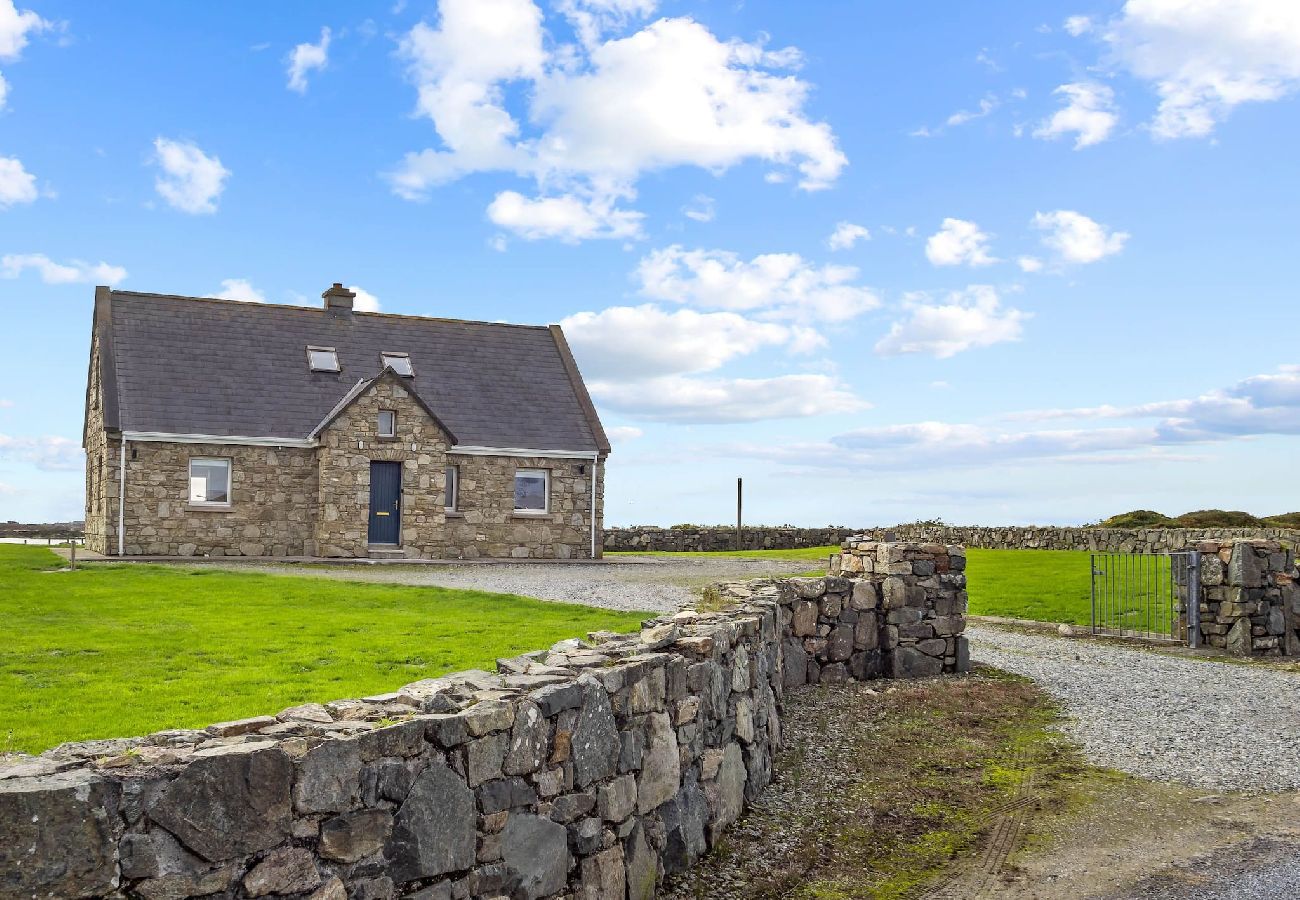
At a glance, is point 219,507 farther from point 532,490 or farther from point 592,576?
point 592,576

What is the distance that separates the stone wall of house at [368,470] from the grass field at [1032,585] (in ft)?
39.5

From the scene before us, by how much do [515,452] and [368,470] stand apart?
466 centimetres

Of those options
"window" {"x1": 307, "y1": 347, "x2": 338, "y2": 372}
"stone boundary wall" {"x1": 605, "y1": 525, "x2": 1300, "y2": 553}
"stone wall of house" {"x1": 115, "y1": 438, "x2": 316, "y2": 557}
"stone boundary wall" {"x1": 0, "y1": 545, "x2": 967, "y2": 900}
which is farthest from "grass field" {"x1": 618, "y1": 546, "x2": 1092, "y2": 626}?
"window" {"x1": 307, "y1": 347, "x2": 338, "y2": 372}

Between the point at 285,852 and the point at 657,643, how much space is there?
3.66 m

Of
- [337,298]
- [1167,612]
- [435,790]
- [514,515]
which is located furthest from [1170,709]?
[337,298]

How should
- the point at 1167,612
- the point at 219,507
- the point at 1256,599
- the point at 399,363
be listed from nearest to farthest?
the point at 1256,599
the point at 1167,612
the point at 219,507
the point at 399,363

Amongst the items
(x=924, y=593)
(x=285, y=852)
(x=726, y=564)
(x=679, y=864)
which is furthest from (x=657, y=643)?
(x=726, y=564)

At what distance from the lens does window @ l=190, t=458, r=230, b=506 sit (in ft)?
101

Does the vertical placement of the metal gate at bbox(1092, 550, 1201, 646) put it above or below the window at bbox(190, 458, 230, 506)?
below

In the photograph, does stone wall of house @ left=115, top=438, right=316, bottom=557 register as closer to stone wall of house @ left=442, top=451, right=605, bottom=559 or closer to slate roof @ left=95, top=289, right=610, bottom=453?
slate roof @ left=95, top=289, right=610, bottom=453

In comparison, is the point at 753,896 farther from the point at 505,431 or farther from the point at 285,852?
the point at 505,431

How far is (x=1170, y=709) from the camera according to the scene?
1306cm

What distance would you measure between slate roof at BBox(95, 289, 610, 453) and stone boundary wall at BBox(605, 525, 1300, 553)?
377 inches

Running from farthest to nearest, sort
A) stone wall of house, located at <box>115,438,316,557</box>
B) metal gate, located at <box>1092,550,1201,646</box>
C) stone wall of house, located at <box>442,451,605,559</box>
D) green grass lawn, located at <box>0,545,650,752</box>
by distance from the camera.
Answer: stone wall of house, located at <box>442,451,605,559</box>
stone wall of house, located at <box>115,438,316,557</box>
metal gate, located at <box>1092,550,1201,646</box>
green grass lawn, located at <box>0,545,650,752</box>
